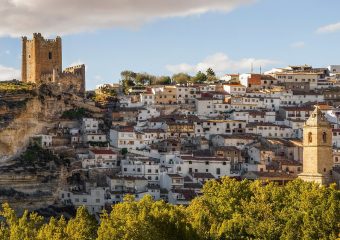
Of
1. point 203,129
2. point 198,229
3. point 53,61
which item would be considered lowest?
point 198,229

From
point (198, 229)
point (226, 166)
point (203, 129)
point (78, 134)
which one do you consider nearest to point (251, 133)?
point (203, 129)

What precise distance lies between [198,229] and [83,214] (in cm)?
475

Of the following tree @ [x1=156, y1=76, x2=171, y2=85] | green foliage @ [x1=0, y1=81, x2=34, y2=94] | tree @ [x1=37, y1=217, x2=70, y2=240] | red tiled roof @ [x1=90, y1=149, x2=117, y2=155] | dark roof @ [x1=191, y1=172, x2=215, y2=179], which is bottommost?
tree @ [x1=37, y1=217, x2=70, y2=240]

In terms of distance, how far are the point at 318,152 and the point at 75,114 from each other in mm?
20803

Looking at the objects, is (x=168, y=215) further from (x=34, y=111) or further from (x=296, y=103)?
(x=296, y=103)

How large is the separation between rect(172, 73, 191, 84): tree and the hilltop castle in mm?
14903

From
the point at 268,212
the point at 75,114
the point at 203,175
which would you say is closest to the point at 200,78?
the point at 75,114

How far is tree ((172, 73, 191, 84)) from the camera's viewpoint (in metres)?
72.4

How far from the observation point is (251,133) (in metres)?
55.5

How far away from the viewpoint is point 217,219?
33438 millimetres

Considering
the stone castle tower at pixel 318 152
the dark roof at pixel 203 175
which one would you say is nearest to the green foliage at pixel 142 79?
the dark roof at pixel 203 175

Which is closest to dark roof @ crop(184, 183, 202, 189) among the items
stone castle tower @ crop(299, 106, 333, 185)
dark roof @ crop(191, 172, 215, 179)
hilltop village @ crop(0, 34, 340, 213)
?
hilltop village @ crop(0, 34, 340, 213)

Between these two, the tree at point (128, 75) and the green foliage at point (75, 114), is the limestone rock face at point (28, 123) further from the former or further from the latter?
the tree at point (128, 75)

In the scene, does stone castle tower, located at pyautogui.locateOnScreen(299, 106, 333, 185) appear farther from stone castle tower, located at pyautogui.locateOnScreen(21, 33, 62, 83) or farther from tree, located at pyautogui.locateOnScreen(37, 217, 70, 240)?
stone castle tower, located at pyautogui.locateOnScreen(21, 33, 62, 83)
